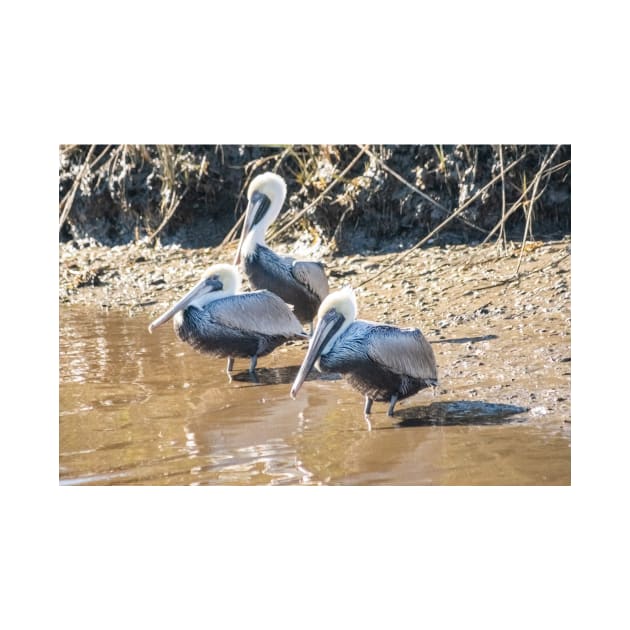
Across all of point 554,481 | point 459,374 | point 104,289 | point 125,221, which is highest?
point 125,221

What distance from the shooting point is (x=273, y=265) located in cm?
718

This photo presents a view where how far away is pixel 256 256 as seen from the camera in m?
7.17

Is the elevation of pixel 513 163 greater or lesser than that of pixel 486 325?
greater

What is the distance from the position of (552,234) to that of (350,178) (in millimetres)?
1981

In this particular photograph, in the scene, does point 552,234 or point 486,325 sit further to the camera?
point 552,234

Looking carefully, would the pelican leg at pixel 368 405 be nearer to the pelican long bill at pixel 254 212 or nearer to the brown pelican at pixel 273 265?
the brown pelican at pixel 273 265

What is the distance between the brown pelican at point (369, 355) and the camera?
521 cm

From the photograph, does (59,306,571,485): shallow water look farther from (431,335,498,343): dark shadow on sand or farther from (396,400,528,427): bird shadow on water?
(431,335,498,343): dark shadow on sand

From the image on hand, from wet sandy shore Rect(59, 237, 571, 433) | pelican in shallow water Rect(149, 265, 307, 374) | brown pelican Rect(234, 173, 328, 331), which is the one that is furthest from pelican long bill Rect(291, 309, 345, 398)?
brown pelican Rect(234, 173, 328, 331)

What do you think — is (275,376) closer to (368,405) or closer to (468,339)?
(368,405)

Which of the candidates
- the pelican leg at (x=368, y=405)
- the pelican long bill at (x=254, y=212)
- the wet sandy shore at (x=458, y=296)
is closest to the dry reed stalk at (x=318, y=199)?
the wet sandy shore at (x=458, y=296)
